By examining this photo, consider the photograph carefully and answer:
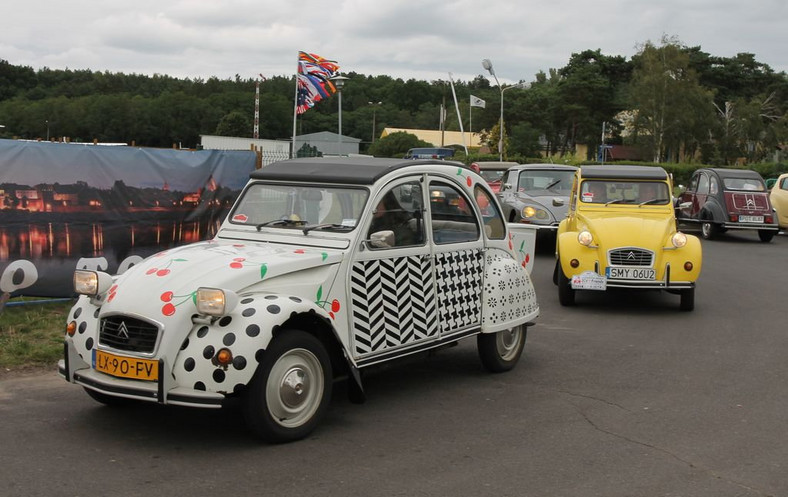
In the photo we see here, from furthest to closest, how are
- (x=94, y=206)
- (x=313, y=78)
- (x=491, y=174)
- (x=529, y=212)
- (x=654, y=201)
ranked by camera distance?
(x=313, y=78)
(x=491, y=174)
(x=529, y=212)
(x=654, y=201)
(x=94, y=206)

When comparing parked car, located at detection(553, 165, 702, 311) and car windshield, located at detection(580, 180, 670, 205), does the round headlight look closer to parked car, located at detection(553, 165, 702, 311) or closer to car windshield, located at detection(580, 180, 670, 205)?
car windshield, located at detection(580, 180, 670, 205)

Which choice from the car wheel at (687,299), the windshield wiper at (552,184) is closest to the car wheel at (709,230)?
the windshield wiper at (552,184)

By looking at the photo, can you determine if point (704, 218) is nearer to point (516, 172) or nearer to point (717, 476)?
point (516, 172)

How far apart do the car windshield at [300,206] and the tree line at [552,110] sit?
6082 cm

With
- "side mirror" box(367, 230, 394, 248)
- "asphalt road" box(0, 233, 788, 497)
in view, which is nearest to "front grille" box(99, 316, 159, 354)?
"asphalt road" box(0, 233, 788, 497)

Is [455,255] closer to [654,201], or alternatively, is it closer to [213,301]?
[213,301]

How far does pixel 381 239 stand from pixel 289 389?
1.36 m

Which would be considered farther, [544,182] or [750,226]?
[750,226]

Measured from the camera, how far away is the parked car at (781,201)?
77.5 feet

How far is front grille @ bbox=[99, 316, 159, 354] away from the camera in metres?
5.24

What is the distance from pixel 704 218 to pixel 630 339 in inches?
568

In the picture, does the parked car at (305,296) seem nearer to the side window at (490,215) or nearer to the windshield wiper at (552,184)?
the side window at (490,215)

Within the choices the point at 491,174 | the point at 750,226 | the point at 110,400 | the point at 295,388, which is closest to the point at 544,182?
the point at 491,174

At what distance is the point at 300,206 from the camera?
21.8ft
